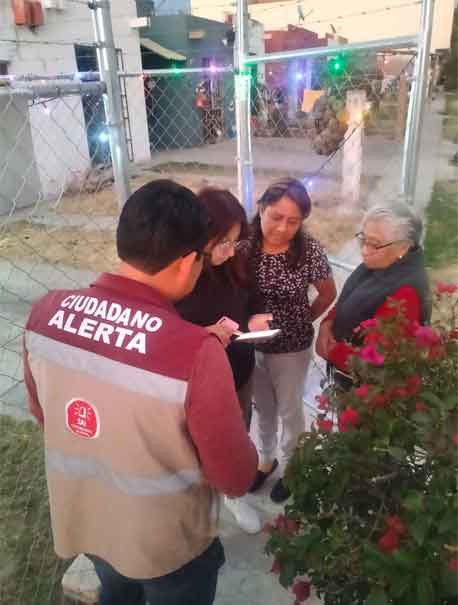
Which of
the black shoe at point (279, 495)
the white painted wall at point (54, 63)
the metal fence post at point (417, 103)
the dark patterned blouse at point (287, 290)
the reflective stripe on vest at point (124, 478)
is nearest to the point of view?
the reflective stripe on vest at point (124, 478)

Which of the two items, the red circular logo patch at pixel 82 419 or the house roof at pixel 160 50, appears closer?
the red circular logo patch at pixel 82 419

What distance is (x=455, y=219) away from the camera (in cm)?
679

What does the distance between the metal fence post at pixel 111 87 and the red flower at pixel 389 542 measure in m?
1.57

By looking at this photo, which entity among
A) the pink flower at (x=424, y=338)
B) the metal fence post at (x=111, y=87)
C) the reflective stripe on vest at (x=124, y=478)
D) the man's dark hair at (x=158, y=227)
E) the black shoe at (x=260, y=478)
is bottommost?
the black shoe at (x=260, y=478)

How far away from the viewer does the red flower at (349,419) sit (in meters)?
1.16

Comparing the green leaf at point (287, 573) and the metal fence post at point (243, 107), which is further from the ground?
the metal fence post at point (243, 107)

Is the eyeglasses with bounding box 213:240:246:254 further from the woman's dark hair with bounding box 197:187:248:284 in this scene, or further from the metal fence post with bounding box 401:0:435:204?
the metal fence post with bounding box 401:0:435:204

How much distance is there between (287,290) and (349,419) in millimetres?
991

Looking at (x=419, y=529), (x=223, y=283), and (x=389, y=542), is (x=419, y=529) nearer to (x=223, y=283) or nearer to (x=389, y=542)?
(x=389, y=542)

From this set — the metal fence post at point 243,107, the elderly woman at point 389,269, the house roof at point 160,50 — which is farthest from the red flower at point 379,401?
the house roof at point 160,50

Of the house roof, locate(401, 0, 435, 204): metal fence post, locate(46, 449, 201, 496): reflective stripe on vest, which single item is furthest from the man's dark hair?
the house roof

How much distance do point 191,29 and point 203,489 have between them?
16.4 metres

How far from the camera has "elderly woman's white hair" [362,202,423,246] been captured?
6.11 ft

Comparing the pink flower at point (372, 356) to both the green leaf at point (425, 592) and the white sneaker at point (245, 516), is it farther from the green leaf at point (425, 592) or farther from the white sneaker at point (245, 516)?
the white sneaker at point (245, 516)
